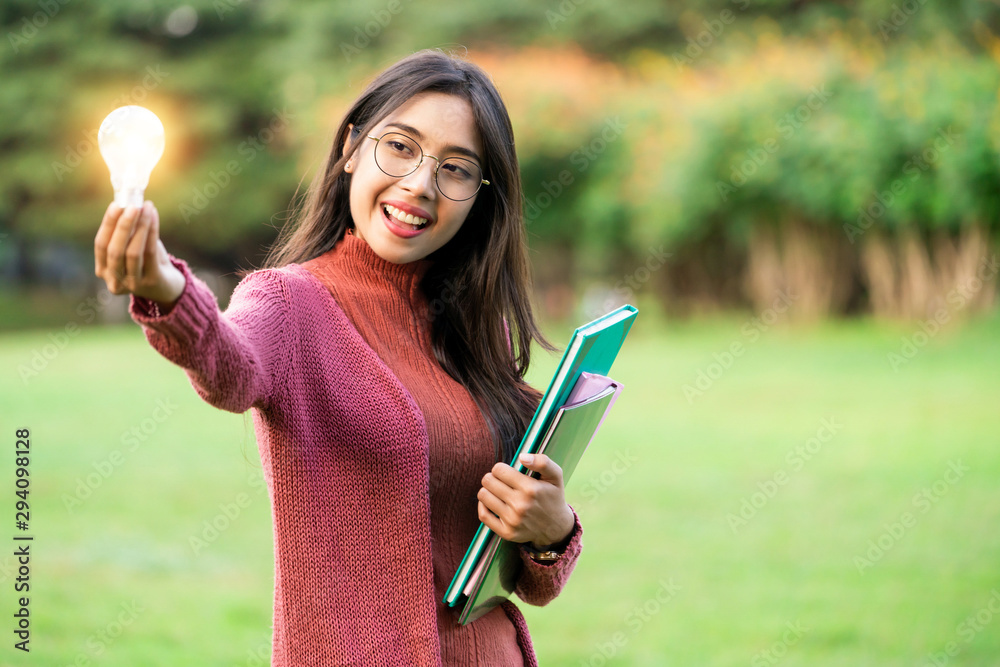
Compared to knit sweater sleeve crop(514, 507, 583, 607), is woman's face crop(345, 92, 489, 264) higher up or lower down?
higher up

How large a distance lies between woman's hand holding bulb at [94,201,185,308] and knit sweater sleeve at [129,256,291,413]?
0.14ft

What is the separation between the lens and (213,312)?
1.03 metres

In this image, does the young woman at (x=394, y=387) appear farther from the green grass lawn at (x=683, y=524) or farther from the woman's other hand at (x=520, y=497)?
the green grass lawn at (x=683, y=524)

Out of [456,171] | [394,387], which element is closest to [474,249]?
[456,171]

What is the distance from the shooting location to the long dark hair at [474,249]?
150 cm

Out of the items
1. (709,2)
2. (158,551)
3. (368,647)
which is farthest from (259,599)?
(709,2)

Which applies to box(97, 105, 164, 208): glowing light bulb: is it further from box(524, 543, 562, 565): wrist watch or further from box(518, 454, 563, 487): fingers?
box(524, 543, 562, 565): wrist watch

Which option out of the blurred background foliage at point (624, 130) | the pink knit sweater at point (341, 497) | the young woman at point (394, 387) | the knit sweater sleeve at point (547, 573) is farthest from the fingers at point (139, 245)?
the blurred background foliage at point (624, 130)

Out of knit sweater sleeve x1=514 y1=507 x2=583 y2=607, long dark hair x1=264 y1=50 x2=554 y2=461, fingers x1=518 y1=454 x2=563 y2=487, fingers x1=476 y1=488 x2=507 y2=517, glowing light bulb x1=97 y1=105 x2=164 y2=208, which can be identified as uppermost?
glowing light bulb x1=97 y1=105 x2=164 y2=208

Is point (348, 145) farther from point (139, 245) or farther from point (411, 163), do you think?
point (139, 245)

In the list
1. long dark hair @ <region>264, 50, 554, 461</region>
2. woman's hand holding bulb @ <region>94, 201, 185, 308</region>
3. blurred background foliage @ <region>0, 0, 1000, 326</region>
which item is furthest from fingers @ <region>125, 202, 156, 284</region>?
blurred background foliage @ <region>0, 0, 1000, 326</region>

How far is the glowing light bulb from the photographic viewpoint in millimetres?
935

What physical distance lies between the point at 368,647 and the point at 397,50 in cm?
1570

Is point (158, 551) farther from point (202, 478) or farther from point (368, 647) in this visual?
point (368, 647)
